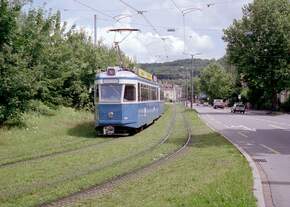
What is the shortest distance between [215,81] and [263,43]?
272 ft

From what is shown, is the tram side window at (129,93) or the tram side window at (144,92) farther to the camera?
the tram side window at (144,92)

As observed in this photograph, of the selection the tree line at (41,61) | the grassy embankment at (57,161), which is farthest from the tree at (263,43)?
the grassy embankment at (57,161)

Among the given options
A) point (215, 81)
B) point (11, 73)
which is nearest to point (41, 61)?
point (11, 73)

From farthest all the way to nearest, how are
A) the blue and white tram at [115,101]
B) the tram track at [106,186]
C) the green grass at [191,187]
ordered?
the blue and white tram at [115,101] < the tram track at [106,186] < the green grass at [191,187]

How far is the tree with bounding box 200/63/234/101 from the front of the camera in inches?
5731

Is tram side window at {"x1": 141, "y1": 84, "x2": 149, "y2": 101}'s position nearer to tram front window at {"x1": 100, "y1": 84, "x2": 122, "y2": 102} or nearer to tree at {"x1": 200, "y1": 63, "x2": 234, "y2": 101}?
tram front window at {"x1": 100, "y1": 84, "x2": 122, "y2": 102}

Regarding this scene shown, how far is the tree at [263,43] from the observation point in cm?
6550

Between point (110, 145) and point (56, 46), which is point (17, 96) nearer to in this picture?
point (110, 145)

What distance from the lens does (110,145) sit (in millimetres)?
21094

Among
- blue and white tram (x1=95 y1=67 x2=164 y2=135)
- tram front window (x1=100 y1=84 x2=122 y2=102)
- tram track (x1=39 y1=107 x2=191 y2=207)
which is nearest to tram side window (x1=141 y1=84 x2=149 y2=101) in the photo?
blue and white tram (x1=95 y1=67 x2=164 y2=135)

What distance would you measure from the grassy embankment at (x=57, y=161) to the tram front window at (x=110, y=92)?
2255 mm

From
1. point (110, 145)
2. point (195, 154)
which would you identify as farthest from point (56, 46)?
point (195, 154)

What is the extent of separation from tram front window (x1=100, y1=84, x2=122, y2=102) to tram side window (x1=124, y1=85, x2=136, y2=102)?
317 millimetres

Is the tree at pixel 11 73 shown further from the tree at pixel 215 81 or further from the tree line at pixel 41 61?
the tree at pixel 215 81
